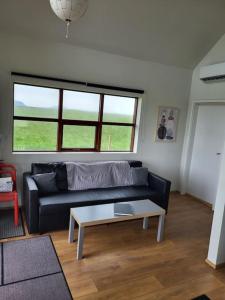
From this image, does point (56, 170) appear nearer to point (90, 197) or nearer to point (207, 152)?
point (90, 197)

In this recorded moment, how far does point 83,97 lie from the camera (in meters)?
3.97

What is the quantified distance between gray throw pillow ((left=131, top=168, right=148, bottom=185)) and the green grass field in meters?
0.60

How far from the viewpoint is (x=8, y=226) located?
3107mm

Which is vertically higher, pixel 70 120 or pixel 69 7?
pixel 69 7

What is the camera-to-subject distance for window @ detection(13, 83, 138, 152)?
361 centimetres

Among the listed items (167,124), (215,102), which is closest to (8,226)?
(167,124)

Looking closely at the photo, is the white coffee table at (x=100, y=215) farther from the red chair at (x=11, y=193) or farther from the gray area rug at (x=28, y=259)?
the red chair at (x=11, y=193)

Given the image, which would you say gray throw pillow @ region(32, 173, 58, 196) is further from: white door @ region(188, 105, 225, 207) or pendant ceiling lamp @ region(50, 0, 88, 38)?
white door @ region(188, 105, 225, 207)

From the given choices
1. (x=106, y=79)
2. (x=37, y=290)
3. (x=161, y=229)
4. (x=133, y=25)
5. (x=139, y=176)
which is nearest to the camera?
(x=37, y=290)

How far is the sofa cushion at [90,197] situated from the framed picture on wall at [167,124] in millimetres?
1244

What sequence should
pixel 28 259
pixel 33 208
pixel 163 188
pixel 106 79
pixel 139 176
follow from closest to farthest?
1. pixel 28 259
2. pixel 33 208
3. pixel 163 188
4. pixel 106 79
5. pixel 139 176

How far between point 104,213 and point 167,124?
265cm

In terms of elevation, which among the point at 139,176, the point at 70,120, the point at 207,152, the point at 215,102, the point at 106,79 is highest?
the point at 106,79

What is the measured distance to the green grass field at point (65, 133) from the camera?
11.9 feet
